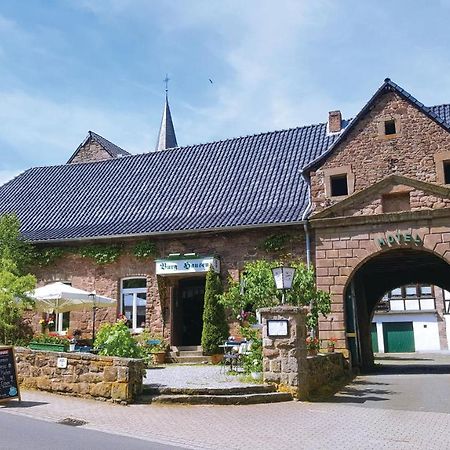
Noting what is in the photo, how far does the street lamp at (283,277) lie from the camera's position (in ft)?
39.8

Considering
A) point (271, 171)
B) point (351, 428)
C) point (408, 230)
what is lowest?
point (351, 428)

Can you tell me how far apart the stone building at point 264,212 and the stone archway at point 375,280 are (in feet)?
0.26

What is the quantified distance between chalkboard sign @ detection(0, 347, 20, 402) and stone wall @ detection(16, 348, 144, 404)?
1119mm

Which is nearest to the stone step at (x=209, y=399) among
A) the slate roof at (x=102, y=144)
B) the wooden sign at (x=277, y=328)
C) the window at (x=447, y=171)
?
the wooden sign at (x=277, y=328)

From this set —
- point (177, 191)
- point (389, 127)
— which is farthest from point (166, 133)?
point (389, 127)

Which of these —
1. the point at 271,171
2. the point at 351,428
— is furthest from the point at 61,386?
the point at 271,171

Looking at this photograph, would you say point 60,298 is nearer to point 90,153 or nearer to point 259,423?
point 259,423

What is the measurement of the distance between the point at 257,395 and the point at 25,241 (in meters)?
13.5

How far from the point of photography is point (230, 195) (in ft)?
68.8

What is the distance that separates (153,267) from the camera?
19.8 metres

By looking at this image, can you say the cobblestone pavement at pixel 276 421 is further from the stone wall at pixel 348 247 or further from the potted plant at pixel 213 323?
the potted plant at pixel 213 323

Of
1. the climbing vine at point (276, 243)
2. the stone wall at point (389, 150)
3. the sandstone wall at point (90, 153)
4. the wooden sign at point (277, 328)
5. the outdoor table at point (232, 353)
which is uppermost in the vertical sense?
the sandstone wall at point (90, 153)

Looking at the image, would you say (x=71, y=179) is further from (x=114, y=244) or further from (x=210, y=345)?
(x=210, y=345)

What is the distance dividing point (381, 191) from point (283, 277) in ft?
19.8
